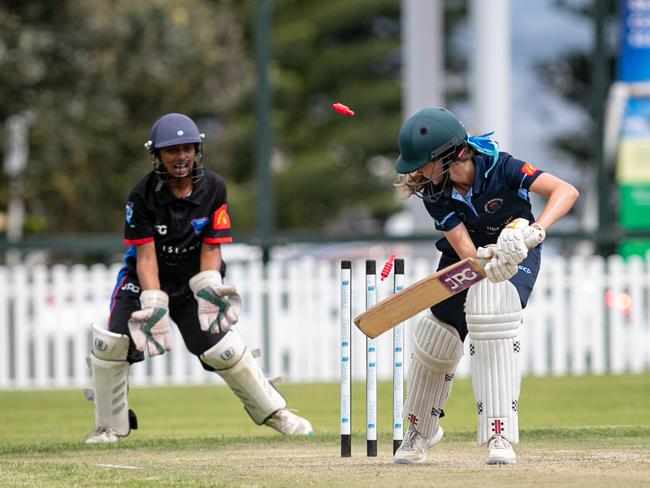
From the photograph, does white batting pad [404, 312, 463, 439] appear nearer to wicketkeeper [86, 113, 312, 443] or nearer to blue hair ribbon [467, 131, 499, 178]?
blue hair ribbon [467, 131, 499, 178]

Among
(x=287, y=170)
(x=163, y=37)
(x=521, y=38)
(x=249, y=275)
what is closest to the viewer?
(x=249, y=275)

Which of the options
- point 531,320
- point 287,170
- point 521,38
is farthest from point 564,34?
point 531,320

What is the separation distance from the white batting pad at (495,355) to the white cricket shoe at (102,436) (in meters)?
3.13

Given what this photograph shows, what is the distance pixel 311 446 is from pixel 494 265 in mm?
2443

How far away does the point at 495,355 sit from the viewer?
22.9 ft

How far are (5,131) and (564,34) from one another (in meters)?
17.9

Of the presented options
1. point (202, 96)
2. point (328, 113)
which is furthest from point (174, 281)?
point (328, 113)

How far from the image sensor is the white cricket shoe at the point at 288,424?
9.45m

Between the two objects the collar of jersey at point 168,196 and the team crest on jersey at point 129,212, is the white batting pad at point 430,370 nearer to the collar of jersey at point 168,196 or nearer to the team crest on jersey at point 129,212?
the collar of jersey at point 168,196

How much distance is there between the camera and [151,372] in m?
Result: 16.4

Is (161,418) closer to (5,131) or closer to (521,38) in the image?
(5,131)

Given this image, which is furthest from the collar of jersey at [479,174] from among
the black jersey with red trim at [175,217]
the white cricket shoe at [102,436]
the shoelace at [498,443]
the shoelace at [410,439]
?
the white cricket shoe at [102,436]

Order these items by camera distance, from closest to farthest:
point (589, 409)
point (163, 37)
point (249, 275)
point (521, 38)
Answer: point (589, 409), point (249, 275), point (163, 37), point (521, 38)

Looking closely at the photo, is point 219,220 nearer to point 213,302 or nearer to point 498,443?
point 213,302
